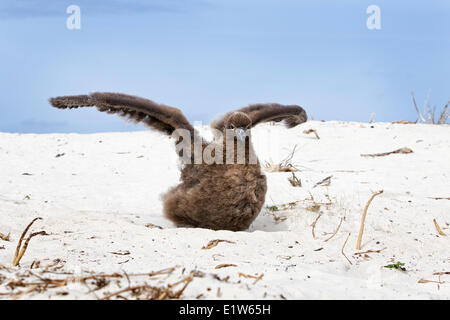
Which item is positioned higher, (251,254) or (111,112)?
(111,112)

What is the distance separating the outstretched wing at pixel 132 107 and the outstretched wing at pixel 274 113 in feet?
2.11

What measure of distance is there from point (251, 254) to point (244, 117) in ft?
5.51

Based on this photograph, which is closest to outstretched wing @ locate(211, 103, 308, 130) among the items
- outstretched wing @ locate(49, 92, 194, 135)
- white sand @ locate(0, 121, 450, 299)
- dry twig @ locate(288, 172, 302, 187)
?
outstretched wing @ locate(49, 92, 194, 135)

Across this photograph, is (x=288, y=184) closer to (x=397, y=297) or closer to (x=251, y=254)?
(x=251, y=254)

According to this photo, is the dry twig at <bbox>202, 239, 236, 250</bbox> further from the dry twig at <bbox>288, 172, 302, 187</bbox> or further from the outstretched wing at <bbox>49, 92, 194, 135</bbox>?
the dry twig at <bbox>288, 172, 302, 187</bbox>

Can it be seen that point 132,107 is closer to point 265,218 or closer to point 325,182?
point 265,218

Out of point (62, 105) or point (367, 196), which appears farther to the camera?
point (367, 196)

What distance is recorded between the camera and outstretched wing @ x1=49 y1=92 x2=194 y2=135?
5.30 meters

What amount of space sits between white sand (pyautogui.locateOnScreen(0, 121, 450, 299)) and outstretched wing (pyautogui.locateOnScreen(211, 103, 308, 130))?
4.10 ft

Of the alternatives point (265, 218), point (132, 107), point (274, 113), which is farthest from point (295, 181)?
point (132, 107)

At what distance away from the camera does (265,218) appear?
646 centimetres

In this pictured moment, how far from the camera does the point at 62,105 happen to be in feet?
17.6

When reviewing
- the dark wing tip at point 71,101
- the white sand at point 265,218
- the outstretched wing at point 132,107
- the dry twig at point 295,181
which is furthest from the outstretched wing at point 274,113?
the dry twig at point 295,181

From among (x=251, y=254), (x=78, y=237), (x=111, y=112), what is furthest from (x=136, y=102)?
(x=251, y=254)
